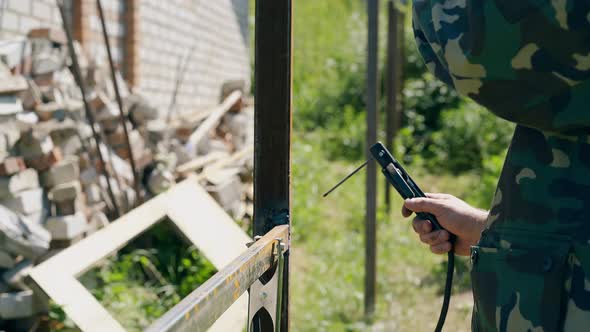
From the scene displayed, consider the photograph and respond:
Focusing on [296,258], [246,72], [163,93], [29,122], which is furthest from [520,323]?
[246,72]

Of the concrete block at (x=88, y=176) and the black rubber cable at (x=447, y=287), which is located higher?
the black rubber cable at (x=447, y=287)

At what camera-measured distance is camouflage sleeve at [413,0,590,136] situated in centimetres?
99

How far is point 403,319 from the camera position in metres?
4.35

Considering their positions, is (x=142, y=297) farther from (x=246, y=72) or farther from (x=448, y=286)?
(x=246, y=72)

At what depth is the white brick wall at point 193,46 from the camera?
6.09 metres

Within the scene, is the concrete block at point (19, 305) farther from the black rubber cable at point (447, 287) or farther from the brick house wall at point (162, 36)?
the black rubber cable at point (447, 287)

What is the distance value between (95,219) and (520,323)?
3389 millimetres

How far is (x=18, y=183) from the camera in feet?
11.3

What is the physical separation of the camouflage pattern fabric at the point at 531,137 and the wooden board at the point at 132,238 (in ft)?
6.48

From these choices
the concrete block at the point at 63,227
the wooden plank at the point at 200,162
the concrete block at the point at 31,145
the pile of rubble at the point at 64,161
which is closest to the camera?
the pile of rubble at the point at 64,161

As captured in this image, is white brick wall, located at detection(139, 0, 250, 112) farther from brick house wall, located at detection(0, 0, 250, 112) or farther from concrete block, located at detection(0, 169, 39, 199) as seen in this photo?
concrete block, located at detection(0, 169, 39, 199)

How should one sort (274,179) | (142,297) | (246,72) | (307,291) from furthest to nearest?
(246,72) < (307,291) < (142,297) < (274,179)

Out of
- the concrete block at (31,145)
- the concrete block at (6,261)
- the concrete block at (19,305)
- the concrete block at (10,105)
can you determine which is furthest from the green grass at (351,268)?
the concrete block at (10,105)

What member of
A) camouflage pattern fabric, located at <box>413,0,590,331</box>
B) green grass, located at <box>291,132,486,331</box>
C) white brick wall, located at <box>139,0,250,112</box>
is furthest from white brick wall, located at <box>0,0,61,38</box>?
camouflage pattern fabric, located at <box>413,0,590,331</box>
